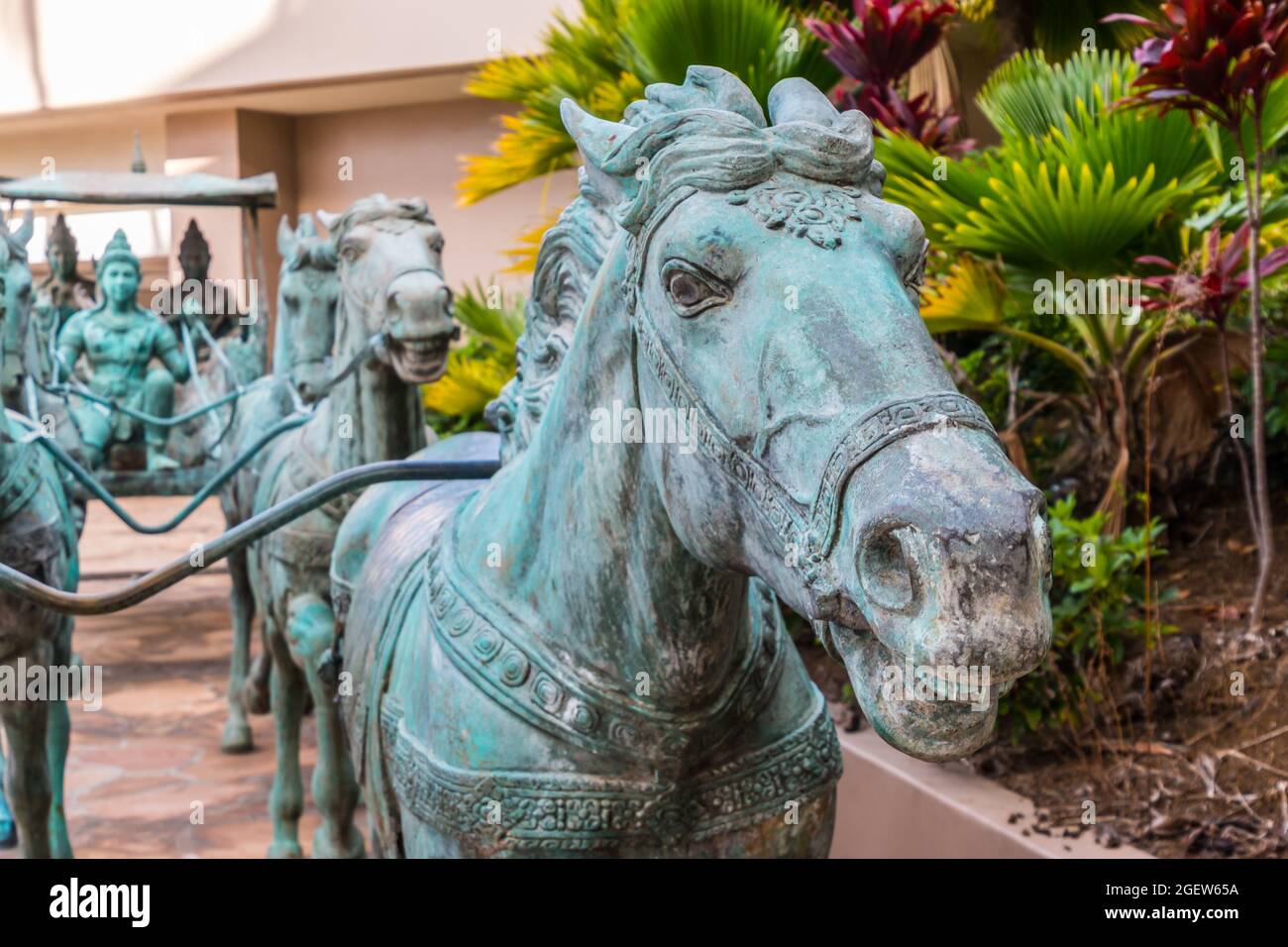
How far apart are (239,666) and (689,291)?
6253 millimetres

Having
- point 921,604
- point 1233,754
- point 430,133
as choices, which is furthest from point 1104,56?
point 430,133

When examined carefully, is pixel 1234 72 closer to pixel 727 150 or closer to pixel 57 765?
pixel 727 150

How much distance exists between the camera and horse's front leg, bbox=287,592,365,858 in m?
4.55

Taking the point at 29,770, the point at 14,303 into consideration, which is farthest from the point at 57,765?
the point at 14,303

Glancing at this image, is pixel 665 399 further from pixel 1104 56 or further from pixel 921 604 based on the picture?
pixel 1104 56

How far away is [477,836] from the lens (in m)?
2.02

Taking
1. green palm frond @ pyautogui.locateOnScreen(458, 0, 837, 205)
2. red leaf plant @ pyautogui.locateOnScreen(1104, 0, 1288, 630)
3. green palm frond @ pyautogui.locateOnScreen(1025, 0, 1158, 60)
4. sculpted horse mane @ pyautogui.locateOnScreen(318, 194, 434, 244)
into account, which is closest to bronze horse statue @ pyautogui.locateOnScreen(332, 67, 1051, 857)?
sculpted horse mane @ pyautogui.locateOnScreen(318, 194, 434, 244)

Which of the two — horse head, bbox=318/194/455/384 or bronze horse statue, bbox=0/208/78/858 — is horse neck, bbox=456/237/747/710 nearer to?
horse head, bbox=318/194/455/384

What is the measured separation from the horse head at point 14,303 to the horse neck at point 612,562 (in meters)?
2.77

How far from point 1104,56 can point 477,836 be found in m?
4.32

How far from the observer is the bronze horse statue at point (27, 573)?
13.5ft

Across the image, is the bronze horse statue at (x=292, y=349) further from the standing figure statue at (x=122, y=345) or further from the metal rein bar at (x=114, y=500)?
the standing figure statue at (x=122, y=345)

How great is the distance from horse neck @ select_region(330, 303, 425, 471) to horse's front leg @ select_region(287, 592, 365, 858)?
1.74ft

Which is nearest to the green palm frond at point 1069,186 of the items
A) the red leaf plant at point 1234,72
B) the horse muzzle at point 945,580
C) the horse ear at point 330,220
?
the red leaf plant at point 1234,72
